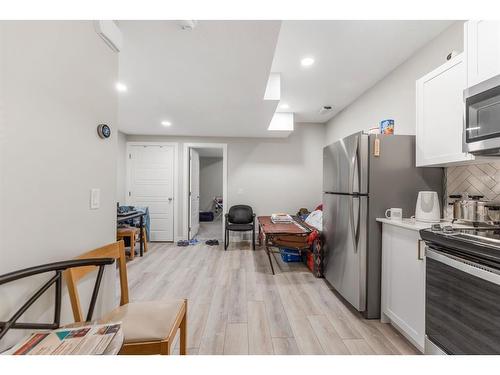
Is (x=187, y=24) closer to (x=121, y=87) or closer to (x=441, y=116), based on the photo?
(x=121, y=87)

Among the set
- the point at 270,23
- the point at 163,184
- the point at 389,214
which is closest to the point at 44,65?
the point at 270,23

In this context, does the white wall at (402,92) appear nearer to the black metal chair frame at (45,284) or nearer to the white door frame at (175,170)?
the black metal chair frame at (45,284)

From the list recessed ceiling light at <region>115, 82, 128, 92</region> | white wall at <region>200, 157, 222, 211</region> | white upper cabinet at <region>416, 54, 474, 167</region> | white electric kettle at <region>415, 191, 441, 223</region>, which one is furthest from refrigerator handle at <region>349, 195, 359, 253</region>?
white wall at <region>200, 157, 222, 211</region>

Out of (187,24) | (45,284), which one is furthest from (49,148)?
(187,24)

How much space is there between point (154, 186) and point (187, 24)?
13.0 feet

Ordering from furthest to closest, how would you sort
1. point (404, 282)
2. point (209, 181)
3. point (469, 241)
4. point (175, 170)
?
1. point (209, 181)
2. point (175, 170)
3. point (404, 282)
4. point (469, 241)

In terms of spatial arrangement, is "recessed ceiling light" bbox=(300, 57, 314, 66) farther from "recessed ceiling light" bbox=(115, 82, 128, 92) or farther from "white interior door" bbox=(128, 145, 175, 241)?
"white interior door" bbox=(128, 145, 175, 241)

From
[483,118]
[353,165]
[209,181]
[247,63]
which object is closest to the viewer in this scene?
[483,118]

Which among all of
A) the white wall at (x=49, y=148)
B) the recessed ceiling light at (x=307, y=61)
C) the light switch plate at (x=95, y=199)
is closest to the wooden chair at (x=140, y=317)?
the white wall at (x=49, y=148)

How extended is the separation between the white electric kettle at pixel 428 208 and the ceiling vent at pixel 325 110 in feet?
8.67

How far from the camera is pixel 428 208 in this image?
71.6 inches

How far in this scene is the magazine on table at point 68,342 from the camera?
812 mm

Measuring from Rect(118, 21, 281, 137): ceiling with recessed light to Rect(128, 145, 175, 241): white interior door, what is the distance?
1.07m

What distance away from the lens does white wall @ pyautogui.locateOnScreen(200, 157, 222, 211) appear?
8273 mm
